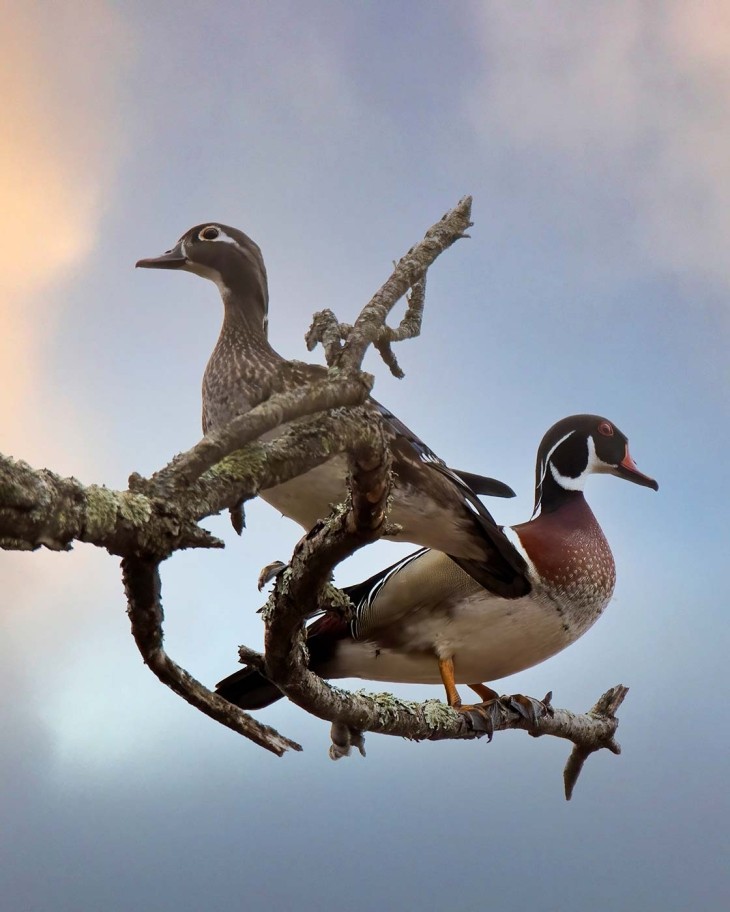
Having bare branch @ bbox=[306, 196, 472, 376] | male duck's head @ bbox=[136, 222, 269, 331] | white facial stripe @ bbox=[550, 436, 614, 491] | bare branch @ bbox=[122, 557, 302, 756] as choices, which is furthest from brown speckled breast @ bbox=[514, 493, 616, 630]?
bare branch @ bbox=[122, 557, 302, 756]

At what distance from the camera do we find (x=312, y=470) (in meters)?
2.73

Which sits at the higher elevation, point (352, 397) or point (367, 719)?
point (352, 397)

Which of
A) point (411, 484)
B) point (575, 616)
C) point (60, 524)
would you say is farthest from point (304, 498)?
point (60, 524)

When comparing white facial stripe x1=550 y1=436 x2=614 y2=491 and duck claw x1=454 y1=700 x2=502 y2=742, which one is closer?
Result: duck claw x1=454 y1=700 x2=502 y2=742

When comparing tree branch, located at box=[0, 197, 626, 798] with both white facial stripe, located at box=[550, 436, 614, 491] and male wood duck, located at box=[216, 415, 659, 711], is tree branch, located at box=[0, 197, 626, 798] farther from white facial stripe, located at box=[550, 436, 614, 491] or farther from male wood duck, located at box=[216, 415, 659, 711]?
white facial stripe, located at box=[550, 436, 614, 491]

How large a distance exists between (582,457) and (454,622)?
1.36m

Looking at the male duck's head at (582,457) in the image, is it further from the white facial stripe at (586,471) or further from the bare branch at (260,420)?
the bare branch at (260,420)

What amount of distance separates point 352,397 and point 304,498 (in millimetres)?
1138

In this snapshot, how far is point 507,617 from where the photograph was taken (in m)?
3.33

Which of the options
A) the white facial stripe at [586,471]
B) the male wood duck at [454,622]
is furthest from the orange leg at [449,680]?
the white facial stripe at [586,471]

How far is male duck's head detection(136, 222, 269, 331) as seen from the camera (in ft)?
11.5

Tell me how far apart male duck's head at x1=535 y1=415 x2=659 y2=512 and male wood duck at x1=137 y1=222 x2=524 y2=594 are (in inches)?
27.3

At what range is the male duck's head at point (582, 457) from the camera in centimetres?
426

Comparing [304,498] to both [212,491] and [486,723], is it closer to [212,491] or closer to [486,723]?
[486,723]
